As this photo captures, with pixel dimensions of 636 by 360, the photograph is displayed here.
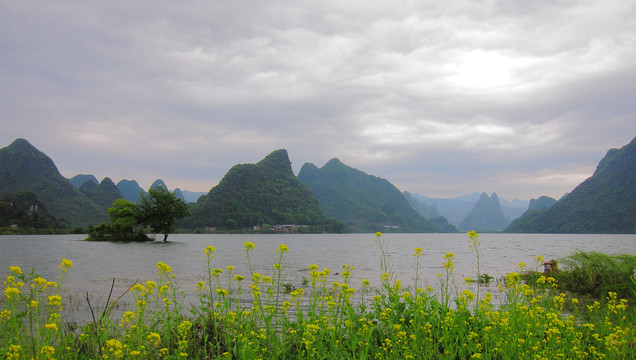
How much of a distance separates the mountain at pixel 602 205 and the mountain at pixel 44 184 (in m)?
203

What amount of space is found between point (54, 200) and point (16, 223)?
166ft

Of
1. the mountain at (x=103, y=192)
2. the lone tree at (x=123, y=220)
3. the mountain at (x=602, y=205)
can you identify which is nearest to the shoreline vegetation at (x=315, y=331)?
the lone tree at (x=123, y=220)

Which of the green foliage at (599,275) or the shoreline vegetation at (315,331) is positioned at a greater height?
the shoreline vegetation at (315,331)

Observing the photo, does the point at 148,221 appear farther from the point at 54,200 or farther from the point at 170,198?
the point at 54,200

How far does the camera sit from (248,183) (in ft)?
605

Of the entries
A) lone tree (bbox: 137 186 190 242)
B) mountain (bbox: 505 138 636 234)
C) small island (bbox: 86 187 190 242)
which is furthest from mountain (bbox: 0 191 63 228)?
mountain (bbox: 505 138 636 234)

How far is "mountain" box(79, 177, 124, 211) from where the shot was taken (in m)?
178

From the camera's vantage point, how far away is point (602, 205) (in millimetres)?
166000

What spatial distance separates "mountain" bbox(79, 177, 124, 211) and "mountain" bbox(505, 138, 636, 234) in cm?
21358

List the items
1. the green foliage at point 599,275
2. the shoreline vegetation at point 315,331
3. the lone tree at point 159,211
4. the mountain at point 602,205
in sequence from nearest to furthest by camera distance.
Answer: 1. the shoreline vegetation at point 315,331
2. the green foliage at point 599,275
3. the lone tree at point 159,211
4. the mountain at point 602,205

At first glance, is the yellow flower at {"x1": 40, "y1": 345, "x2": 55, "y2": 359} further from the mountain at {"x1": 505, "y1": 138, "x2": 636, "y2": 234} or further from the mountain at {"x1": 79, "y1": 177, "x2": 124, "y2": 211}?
the mountain at {"x1": 79, "y1": 177, "x2": 124, "y2": 211}

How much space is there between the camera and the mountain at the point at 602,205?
507 ft

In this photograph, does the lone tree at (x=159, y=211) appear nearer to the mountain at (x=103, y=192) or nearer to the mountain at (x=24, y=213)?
the mountain at (x=24, y=213)

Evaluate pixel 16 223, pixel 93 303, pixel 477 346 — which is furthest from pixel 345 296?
pixel 16 223
